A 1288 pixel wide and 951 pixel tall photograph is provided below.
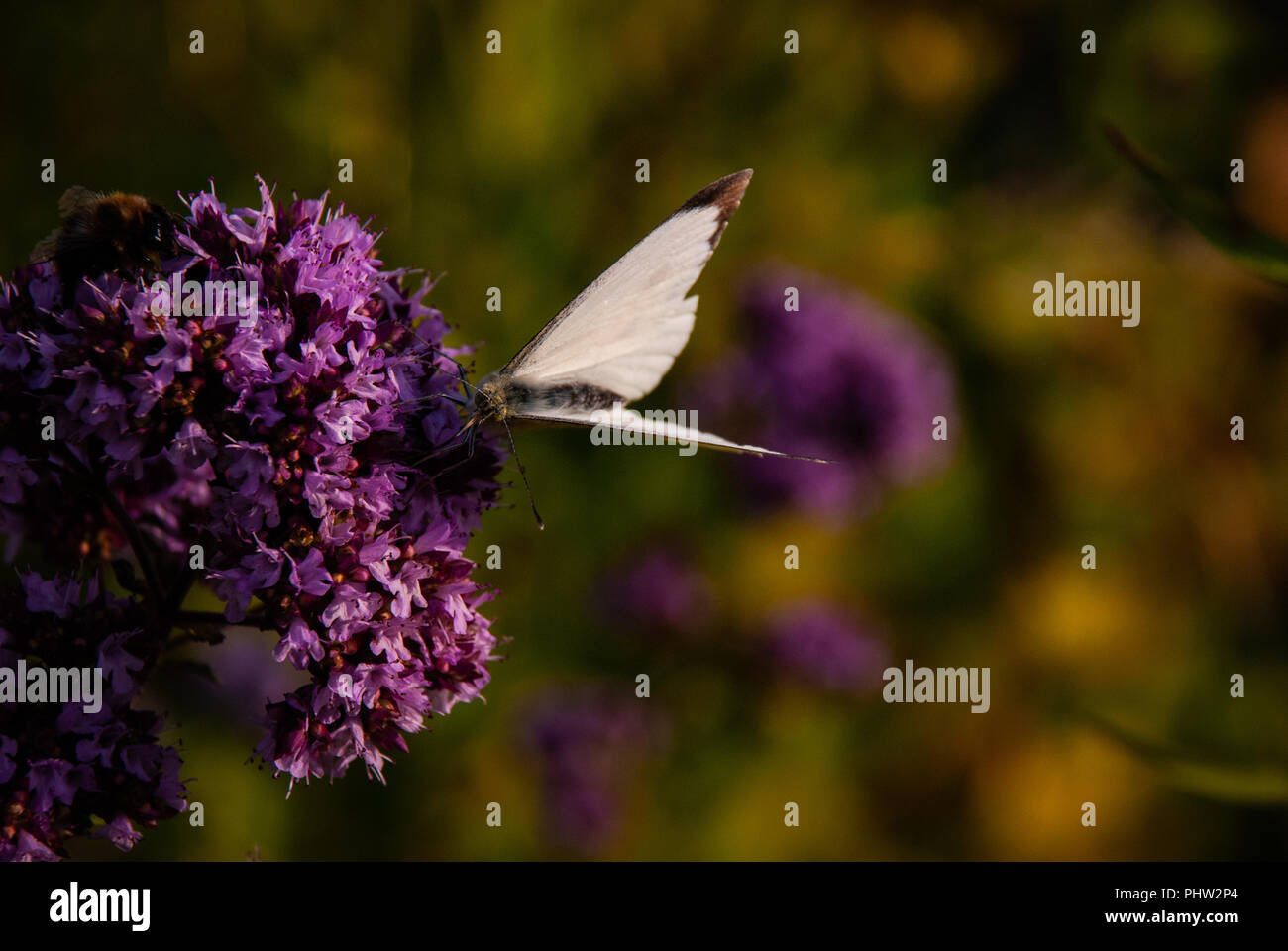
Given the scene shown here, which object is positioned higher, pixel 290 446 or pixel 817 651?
pixel 290 446

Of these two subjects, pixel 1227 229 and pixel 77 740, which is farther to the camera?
pixel 77 740

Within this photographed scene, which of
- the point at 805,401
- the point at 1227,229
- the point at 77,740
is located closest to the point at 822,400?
the point at 805,401

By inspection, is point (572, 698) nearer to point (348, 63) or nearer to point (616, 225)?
point (616, 225)

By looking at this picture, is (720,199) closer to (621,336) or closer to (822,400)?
(621,336)

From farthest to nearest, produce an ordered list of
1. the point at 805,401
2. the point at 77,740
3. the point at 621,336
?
the point at 805,401 < the point at 621,336 < the point at 77,740

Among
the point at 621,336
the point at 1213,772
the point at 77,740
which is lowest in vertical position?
the point at 1213,772

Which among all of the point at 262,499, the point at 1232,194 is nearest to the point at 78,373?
the point at 262,499

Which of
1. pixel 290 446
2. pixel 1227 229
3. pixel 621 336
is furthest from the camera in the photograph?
pixel 621 336
